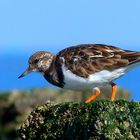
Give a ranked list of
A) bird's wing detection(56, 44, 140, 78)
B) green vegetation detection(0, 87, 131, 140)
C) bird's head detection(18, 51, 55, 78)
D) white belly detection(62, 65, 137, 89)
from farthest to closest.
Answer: green vegetation detection(0, 87, 131, 140) < bird's head detection(18, 51, 55, 78) < bird's wing detection(56, 44, 140, 78) < white belly detection(62, 65, 137, 89)

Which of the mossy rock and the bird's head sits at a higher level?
the mossy rock

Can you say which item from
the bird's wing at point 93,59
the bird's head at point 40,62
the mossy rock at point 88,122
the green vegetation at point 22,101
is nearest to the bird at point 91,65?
the bird's wing at point 93,59

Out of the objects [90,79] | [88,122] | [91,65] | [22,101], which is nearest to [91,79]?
[90,79]

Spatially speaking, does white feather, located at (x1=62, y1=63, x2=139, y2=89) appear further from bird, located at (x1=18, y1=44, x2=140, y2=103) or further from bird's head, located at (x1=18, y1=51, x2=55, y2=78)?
bird's head, located at (x1=18, y1=51, x2=55, y2=78)

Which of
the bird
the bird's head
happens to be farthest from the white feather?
the bird's head

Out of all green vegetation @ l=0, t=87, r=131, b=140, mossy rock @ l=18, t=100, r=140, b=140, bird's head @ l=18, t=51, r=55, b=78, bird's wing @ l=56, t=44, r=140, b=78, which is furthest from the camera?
green vegetation @ l=0, t=87, r=131, b=140

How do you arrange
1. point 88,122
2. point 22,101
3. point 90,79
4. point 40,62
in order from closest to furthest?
point 88,122 → point 90,79 → point 40,62 → point 22,101

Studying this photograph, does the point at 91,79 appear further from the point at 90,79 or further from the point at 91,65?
the point at 91,65
